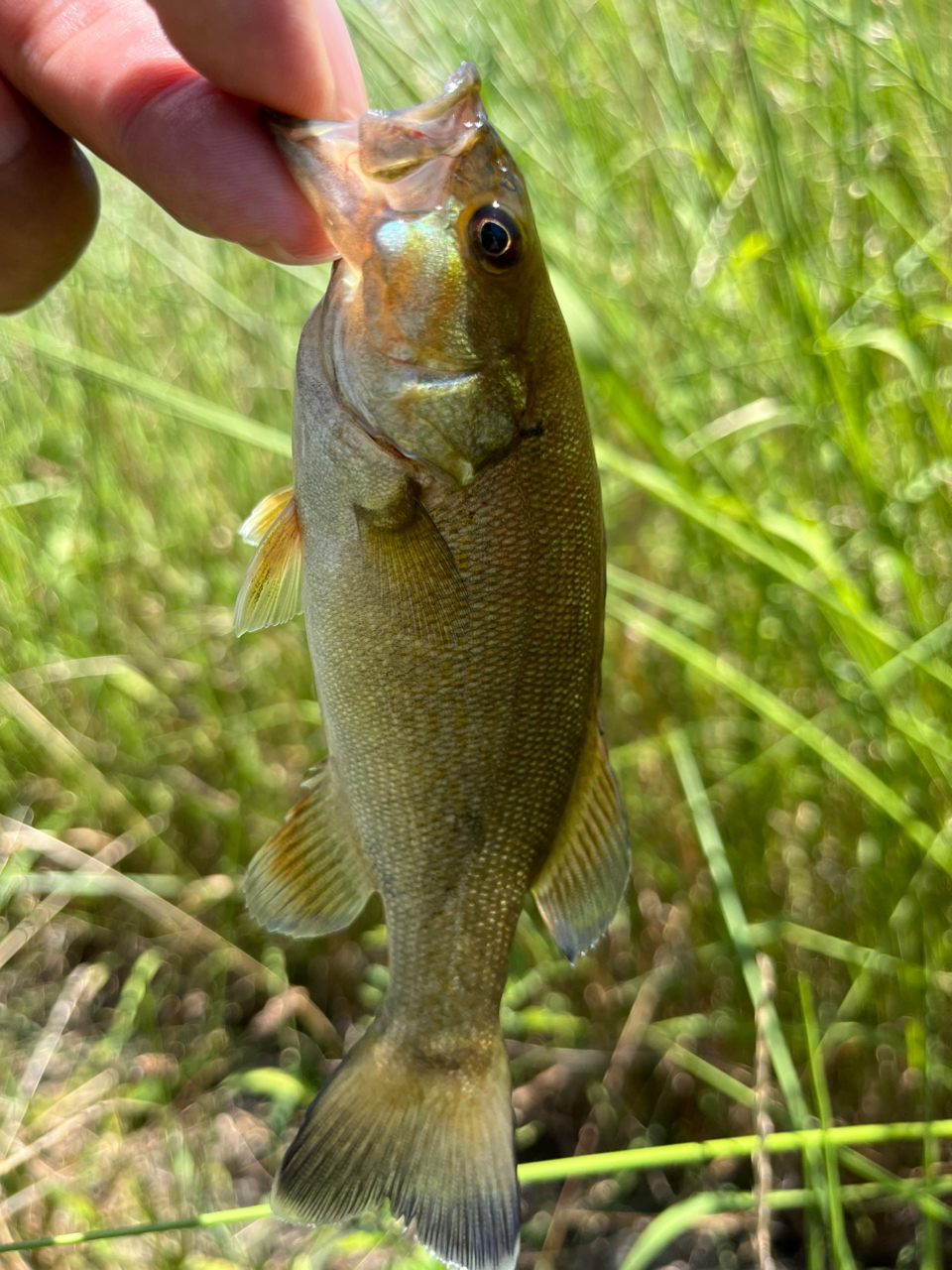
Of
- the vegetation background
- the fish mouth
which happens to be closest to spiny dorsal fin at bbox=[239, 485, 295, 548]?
the fish mouth

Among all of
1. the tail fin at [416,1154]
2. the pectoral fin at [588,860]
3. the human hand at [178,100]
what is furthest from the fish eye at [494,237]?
the tail fin at [416,1154]

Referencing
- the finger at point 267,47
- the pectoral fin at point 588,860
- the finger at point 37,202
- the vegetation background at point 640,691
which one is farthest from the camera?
the vegetation background at point 640,691

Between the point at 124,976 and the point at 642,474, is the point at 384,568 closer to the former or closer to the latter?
the point at 642,474

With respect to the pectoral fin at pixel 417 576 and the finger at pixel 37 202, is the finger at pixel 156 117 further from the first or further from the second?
the pectoral fin at pixel 417 576

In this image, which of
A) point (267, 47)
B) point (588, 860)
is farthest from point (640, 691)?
point (267, 47)

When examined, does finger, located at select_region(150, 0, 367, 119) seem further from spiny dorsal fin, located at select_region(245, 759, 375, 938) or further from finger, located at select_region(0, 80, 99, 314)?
spiny dorsal fin, located at select_region(245, 759, 375, 938)
